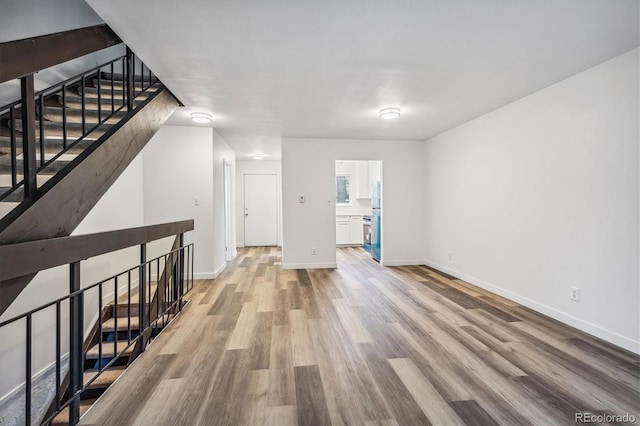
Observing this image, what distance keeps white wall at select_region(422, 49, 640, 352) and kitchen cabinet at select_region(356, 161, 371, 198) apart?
137 inches

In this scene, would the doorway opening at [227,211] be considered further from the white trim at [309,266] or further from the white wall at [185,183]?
the white trim at [309,266]

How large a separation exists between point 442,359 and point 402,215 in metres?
3.39

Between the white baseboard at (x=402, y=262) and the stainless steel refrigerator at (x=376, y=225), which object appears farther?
the stainless steel refrigerator at (x=376, y=225)

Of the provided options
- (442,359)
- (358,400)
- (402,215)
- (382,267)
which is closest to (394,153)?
(402,215)

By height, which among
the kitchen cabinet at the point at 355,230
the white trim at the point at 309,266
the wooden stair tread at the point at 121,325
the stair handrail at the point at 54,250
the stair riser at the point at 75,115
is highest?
the stair riser at the point at 75,115

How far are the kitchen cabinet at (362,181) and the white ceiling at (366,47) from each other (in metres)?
4.08

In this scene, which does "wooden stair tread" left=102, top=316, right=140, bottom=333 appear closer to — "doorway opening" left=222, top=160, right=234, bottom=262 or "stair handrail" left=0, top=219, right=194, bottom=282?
"stair handrail" left=0, top=219, right=194, bottom=282

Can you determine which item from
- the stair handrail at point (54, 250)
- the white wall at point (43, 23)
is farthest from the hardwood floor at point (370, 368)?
the white wall at point (43, 23)

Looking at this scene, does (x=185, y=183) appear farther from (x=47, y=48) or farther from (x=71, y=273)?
(x=71, y=273)

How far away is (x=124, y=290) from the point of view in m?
3.87

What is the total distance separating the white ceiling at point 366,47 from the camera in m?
1.71

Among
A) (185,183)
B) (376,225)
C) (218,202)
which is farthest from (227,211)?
(376,225)

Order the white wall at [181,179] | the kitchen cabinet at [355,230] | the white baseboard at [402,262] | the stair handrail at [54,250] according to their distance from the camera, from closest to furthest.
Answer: the stair handrail at [54,250], the white wall at [181,179], the white baseboard at [402,262], the kitchen cabinet at [355,230]

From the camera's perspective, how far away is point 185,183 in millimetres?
4199
